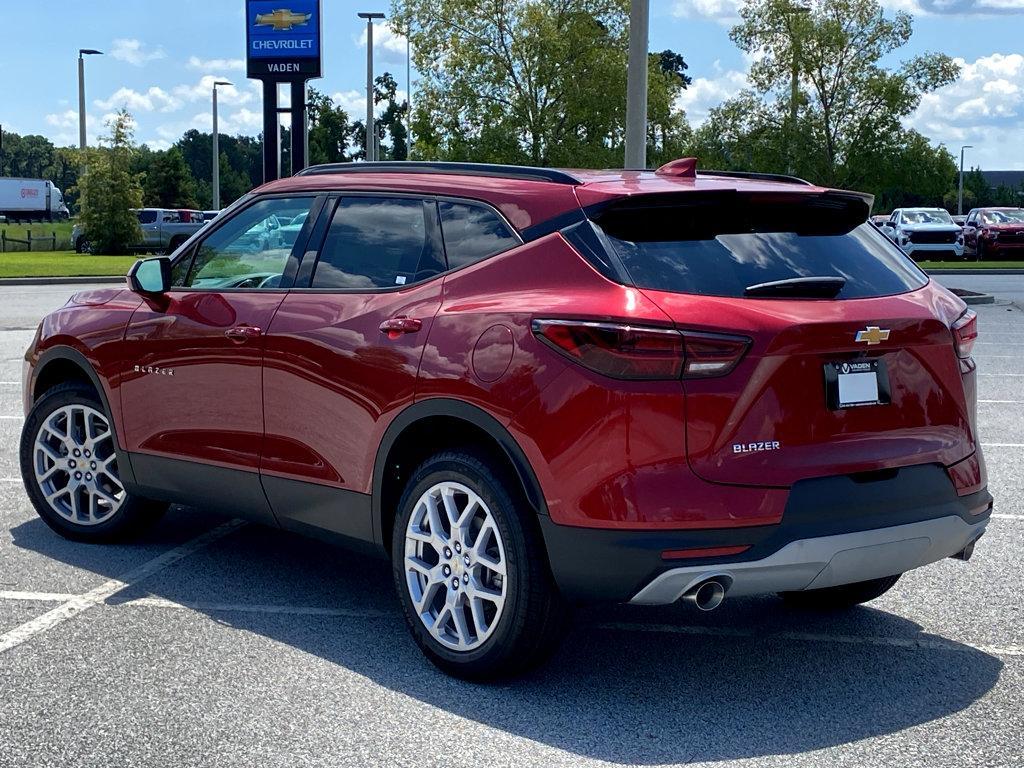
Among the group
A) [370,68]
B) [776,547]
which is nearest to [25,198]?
[370,68]

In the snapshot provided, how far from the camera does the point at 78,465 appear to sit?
256 inches

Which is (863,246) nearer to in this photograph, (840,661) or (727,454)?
(727,454)

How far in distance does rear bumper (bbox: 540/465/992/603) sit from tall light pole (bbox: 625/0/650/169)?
37.9 feet

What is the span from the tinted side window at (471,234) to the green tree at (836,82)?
133 ft

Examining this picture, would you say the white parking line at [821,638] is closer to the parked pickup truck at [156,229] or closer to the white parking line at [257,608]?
the white parking line at [257,608]

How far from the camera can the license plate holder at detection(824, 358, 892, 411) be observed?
168 inches

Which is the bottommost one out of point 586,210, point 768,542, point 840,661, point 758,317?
point 840,661

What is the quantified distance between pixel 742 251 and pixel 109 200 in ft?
157

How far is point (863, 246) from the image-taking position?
4.77 meters

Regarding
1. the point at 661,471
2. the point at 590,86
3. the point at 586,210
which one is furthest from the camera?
the point at 590,86

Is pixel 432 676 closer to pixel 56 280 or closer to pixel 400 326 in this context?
pixel 400 326

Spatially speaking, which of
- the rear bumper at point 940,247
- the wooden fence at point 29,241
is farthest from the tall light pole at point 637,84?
the wooden fence at point 29,241

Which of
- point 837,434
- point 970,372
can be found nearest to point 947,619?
point 970,372

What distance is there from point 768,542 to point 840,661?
0.95 meters
